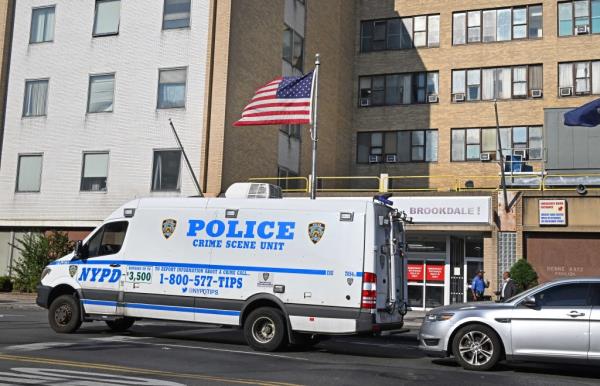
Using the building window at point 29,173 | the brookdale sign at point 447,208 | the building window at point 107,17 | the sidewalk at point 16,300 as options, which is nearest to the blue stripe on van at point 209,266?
the sidewalk at point 16,300

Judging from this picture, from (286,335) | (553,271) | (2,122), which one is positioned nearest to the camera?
(286,335)

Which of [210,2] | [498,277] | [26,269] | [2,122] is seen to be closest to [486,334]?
[498,277]

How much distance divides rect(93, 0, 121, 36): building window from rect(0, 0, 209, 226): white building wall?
0.95ft

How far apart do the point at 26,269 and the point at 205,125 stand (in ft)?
32.1

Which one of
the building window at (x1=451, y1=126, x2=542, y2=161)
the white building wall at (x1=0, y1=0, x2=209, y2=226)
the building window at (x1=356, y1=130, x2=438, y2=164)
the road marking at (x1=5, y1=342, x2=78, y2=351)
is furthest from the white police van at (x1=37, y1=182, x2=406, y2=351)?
the building window at (x1=356, y1=130, x2=438, y2=164)

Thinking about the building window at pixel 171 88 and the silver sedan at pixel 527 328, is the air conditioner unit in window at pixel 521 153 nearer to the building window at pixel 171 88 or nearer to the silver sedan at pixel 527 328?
the building window at pixel 171 88

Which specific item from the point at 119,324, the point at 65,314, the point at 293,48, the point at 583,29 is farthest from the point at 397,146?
the point at 65,314

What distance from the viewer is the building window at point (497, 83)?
35.3m

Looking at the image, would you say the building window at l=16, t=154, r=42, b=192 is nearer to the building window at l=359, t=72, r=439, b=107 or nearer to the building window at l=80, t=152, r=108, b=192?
the building window at l=80, t=152, r=108, b=192

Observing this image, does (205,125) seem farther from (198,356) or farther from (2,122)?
(198,356)

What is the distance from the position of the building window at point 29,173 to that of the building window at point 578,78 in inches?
1007

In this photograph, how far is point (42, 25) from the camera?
3098 centimetres

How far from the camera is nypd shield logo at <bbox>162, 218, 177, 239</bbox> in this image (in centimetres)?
1355

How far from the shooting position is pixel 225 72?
27.1 metres
